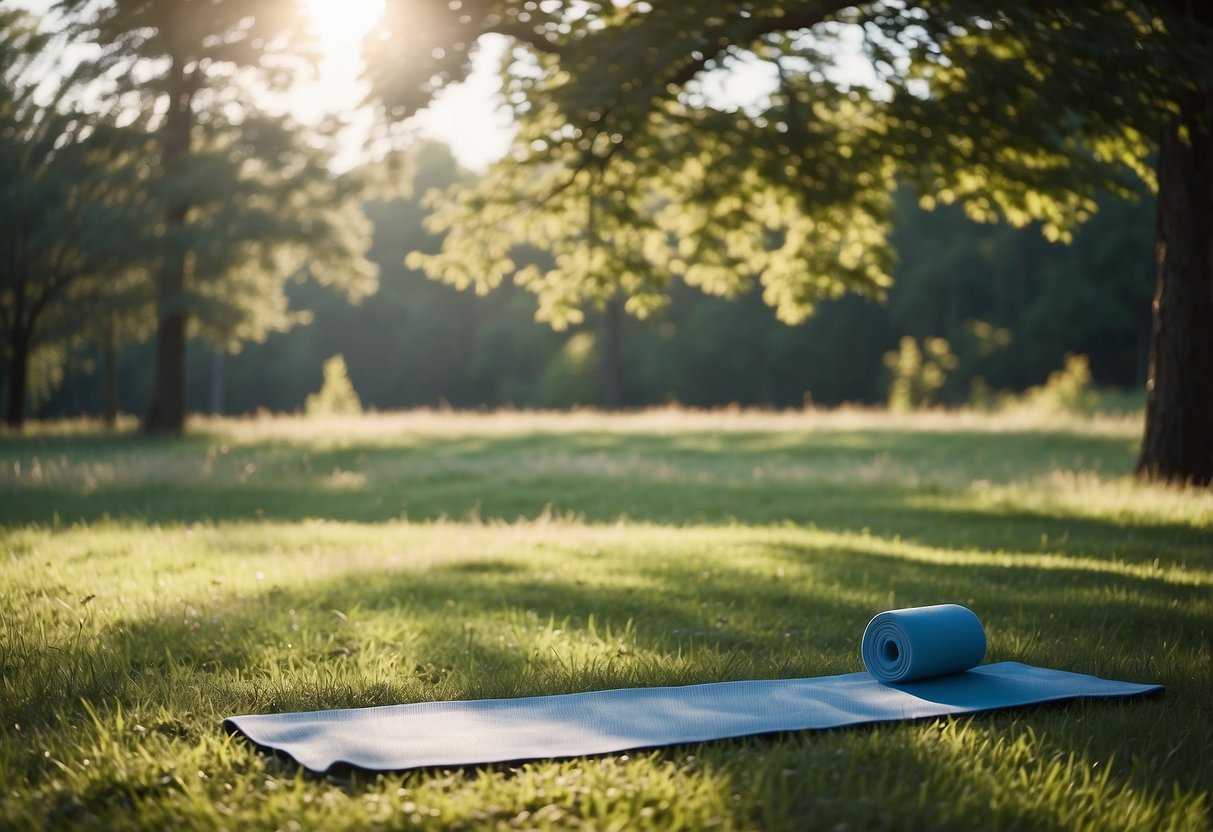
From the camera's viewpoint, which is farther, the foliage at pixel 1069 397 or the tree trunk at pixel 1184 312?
the foliage at pixel 1069 397

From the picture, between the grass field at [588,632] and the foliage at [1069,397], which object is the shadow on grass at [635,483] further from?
the foliage at [1069,397]

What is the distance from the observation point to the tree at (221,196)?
22.8 m

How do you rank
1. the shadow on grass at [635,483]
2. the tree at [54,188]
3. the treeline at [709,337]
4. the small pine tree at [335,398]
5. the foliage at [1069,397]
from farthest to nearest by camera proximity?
the treeline at [709,337]
the small pine tree at [335,398]
the foliage at [1069,397]
the tree at [54,188]
the shadow on grass at [635,483]

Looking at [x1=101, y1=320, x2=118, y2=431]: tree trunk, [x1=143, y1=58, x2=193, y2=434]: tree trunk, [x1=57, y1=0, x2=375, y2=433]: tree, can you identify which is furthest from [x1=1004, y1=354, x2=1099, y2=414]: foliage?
[x1=101, y1=320, x2=118, y2=431]: tree trunk

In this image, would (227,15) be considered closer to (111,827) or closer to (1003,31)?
(1003,31)

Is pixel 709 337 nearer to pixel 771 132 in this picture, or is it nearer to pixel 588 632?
pixel 771 132

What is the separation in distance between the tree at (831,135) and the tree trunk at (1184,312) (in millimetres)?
23

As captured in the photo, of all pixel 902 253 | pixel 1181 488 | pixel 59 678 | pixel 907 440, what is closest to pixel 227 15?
pixel 59 678

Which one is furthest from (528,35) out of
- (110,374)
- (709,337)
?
(709,337)

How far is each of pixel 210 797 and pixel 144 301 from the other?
2306 cm

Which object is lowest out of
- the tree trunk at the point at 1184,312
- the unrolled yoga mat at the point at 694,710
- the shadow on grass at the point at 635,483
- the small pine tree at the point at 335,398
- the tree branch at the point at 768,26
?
the shadow on grass at the point at 635,483

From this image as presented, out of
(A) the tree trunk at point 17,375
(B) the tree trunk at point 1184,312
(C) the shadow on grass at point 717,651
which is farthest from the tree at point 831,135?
(A) the tree trunk at point 17,375

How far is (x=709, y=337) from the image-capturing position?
63594 mm

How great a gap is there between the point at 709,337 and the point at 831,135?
5216 cm
